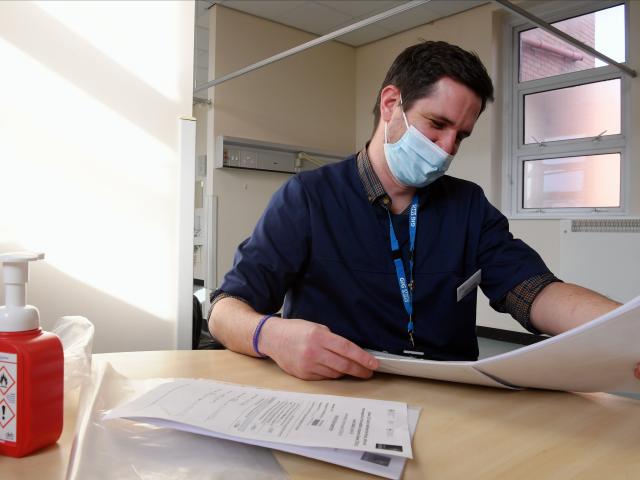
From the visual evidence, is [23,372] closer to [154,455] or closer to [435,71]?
[154,455]

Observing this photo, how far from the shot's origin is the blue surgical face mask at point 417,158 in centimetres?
119

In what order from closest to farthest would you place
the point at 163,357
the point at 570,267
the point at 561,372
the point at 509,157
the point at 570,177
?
the point at 561,372 → the point at 163,357 → the point at 570,267 → the point at 570,177 → the point at 509,157

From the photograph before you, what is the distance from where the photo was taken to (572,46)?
3.55 m

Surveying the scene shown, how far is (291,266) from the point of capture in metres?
1.15

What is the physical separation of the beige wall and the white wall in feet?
9.41

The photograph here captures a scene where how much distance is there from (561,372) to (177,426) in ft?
1.59

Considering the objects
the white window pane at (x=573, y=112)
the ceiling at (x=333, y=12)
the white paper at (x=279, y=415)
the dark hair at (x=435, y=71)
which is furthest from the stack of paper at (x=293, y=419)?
the ceiling at (x=333, y=12)

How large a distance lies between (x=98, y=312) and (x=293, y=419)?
80 cm

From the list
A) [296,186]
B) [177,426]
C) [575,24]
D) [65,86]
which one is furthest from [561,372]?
[575,24]

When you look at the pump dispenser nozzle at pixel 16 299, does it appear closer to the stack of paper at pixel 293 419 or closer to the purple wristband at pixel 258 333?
the stack of paper at pixel 293 419

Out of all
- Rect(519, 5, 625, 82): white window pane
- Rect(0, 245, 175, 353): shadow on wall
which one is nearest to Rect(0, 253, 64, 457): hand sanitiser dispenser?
Rect(0, 245, 175, 353): shadow on wall

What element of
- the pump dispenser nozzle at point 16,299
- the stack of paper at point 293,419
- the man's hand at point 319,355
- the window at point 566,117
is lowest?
the stack of paper at point 293,419

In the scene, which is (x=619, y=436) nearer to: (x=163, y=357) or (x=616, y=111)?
(x=163, y=357)

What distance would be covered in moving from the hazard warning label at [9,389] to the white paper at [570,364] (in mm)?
473
